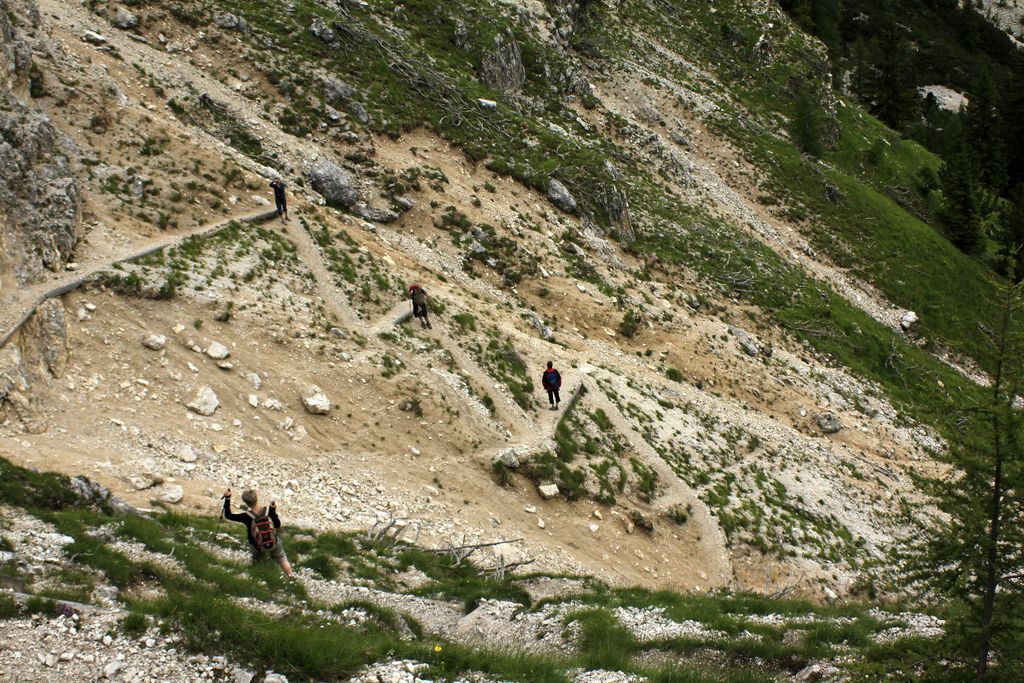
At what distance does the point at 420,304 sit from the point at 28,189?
1400 centimetres

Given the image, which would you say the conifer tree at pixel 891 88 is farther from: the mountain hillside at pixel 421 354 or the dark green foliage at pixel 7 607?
the dark green foliage at pixel 7 607

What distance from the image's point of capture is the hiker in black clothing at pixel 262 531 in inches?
551

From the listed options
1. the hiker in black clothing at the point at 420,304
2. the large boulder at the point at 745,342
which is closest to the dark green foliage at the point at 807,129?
the large boulder at the point at 745,342

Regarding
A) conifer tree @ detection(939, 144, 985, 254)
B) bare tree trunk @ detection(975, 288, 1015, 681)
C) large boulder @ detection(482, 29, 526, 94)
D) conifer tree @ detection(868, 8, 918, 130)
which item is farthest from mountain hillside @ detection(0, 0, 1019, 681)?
conifer tree @ detection(868, 8, 918, 130)

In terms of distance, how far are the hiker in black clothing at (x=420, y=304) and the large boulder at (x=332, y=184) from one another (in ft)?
37.0

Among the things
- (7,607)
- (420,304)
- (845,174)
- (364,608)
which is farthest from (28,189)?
(845,174)

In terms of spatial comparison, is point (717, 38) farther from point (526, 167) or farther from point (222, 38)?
point (222, 38)

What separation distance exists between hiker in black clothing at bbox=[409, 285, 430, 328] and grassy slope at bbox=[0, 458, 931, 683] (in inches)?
466

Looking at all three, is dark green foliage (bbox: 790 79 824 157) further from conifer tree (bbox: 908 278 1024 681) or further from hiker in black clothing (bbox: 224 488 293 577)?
hiker in black clothing (bbox: 224 488 293 577)

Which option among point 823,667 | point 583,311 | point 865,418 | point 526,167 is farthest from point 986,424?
point 526,167

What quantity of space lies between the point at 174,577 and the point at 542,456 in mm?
14588

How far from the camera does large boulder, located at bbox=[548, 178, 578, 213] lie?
46.4m

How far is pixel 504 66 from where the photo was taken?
2194 inches

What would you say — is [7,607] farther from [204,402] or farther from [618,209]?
[618,209]
